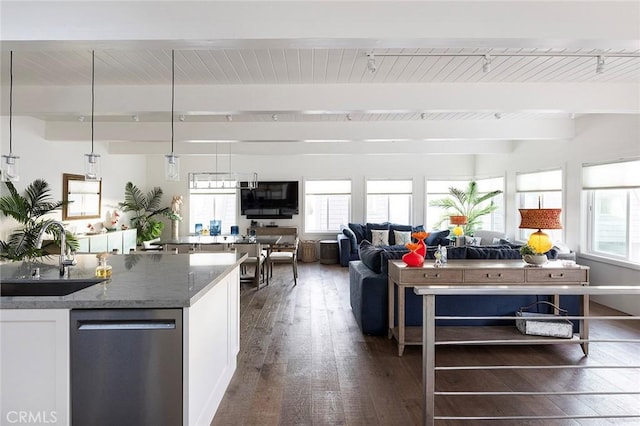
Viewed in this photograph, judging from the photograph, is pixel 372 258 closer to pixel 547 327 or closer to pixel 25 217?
pixel 547 327

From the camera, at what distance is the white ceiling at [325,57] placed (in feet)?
8.27

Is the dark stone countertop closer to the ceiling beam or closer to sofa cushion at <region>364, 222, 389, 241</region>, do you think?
the ceiling beam

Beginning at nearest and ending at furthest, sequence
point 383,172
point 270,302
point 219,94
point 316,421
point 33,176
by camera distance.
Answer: point 316,421
point 219,94
point 270,302
point 33,176
point 383,172

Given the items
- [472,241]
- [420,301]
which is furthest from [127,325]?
[472,241]

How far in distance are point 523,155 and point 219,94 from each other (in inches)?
230

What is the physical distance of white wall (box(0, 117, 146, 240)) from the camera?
5.77 metres

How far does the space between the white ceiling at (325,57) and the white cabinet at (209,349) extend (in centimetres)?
170

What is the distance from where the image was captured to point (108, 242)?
7.38m

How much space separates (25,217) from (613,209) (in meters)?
7.94

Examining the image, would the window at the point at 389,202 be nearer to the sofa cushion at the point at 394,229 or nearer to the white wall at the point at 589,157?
the sofa cushion at the point at 394,229

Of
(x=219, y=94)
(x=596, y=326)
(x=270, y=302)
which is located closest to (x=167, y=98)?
(x=219, y=94)

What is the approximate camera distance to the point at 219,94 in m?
4.22

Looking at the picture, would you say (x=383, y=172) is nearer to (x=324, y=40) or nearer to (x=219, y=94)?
(x=219, y=94)

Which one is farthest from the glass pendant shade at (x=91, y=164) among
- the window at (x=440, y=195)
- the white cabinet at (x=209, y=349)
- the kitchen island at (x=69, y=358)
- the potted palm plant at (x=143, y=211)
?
the window at (x=440, y=195)
